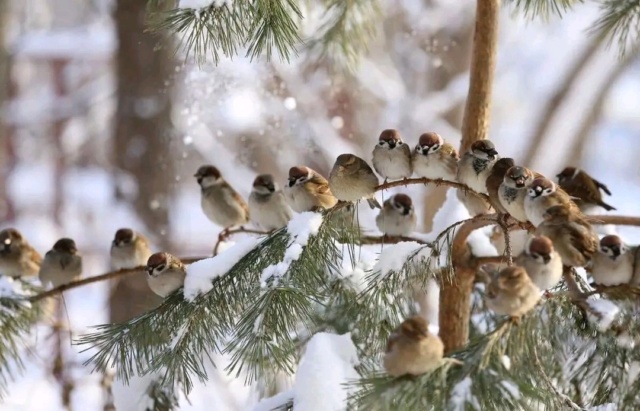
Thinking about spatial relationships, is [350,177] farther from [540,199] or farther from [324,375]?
[324,375]

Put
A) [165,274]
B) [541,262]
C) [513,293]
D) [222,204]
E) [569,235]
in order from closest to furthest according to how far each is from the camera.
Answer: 1. [513,293]
2. [541,262]
3. [569,235]
4. [165,274]
5. [222,204]

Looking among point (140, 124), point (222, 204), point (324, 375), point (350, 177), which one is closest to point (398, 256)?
point (350, 177)

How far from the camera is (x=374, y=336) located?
2160 mm

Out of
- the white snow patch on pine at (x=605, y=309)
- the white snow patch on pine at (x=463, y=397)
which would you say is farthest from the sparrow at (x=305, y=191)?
the white snow patch on pine at (x=463, y=397)

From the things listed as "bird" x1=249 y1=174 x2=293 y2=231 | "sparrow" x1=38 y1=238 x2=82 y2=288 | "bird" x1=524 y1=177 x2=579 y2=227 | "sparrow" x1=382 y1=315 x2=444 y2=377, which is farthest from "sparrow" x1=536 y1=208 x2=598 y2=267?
"sparrow" x1=38 y1=238 x2=82 y2=288

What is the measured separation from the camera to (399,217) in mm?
2922

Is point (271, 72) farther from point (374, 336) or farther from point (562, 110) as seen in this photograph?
point (562, 110)

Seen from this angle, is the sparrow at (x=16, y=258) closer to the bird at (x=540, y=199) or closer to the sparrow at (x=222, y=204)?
the sparrow at (x=222, y=204)

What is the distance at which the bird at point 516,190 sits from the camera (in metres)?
2.04

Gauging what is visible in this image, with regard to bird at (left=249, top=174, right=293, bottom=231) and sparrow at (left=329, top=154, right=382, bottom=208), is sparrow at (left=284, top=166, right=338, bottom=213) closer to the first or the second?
sparrow at (left=329, top=154, right=382, bottom=208)

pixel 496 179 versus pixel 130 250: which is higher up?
pixel 130 250

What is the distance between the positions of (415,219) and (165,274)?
40.8 inches

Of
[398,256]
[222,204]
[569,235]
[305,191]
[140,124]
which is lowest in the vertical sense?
[569,235]

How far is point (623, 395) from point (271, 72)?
306 centimetres
